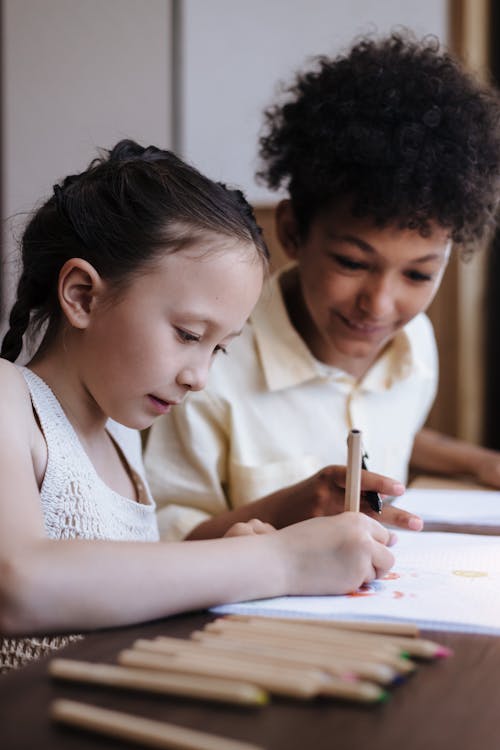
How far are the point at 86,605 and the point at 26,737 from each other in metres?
0.16

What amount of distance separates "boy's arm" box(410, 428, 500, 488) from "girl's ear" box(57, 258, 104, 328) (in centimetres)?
76

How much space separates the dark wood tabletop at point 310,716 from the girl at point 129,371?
0.13m

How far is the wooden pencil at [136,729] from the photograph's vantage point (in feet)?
1.24

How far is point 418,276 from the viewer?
116 cm

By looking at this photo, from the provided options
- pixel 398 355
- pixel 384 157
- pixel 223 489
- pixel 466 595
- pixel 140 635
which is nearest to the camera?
pixel 140 635

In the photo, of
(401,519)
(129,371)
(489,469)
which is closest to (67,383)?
(129,371)

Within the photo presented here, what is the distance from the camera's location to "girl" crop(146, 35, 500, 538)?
114 centimetres

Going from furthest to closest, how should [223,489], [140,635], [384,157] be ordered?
1. [223,489]
2. [384,157]
3. [140,635]

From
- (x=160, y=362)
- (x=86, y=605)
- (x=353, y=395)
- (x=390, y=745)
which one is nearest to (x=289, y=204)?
(x=353, y=395)

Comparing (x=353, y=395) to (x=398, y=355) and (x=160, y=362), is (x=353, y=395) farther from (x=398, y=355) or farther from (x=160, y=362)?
(x=160, y=362)

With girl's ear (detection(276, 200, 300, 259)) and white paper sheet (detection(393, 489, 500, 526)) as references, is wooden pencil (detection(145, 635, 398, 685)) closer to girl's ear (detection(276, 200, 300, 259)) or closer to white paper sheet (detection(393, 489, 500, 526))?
white paper sheet (detection(393, 489, 500, 526))

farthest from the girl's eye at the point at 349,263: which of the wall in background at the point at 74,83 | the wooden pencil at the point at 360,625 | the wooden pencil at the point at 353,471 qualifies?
the wall in background at the point at 74,83

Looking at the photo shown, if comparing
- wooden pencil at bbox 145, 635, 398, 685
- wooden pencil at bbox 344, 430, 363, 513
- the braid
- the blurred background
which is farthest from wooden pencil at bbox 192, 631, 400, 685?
the blurred background

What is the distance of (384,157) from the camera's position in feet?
3.74
